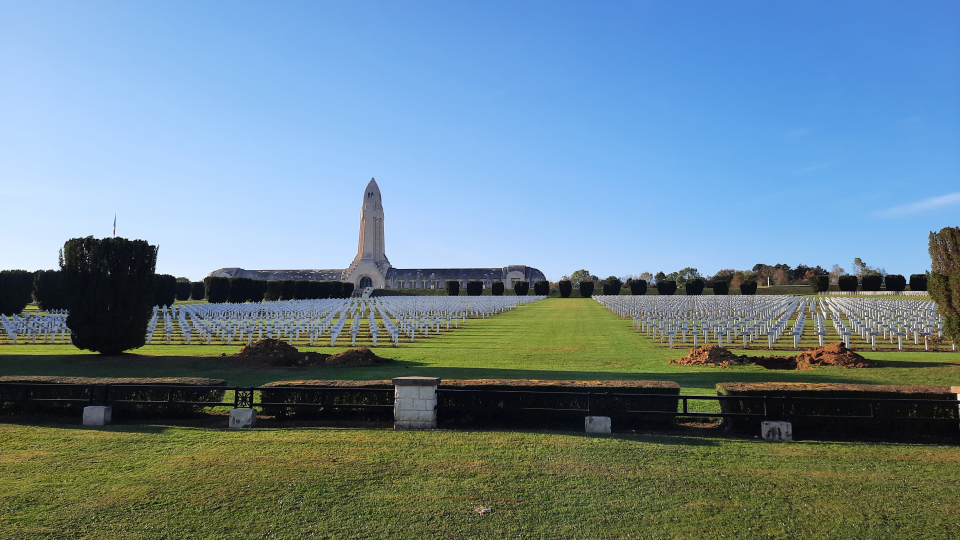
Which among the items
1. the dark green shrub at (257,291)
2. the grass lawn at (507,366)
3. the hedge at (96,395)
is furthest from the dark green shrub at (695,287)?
the hedge at (96,395)

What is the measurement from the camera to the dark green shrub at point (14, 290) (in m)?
31.7

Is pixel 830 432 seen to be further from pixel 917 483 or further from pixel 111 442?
pixel 111 442

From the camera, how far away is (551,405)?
24.2 ft

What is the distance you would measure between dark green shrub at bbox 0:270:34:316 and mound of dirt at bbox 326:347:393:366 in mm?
25723

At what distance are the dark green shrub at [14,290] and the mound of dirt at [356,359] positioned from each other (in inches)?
1013

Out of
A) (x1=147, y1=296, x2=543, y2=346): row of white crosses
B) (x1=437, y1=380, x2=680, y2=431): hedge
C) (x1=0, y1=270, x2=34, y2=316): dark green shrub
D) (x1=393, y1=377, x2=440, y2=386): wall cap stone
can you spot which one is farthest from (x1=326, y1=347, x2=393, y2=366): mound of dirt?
(x1=0, y1=270, x2=34, y2=316): dark green shrub

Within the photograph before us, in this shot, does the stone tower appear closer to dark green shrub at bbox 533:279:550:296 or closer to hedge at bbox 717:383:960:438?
dark green shrub at bbox 533:279:550:296

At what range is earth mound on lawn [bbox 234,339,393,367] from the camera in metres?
13.9

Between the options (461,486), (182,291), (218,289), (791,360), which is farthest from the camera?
(182,291)

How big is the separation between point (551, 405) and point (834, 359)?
9.62 m

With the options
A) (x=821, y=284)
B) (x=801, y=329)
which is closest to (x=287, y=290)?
(x=801, y=329)

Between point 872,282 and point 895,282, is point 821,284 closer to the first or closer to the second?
point 872,282

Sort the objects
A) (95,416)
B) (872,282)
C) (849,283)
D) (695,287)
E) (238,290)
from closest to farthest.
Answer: (95,416)
(238,290)
(872,282)
(849,283)
(695,287)

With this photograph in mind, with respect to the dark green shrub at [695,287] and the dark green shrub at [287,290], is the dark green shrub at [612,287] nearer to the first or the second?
the dark green shrub at [695,287]
